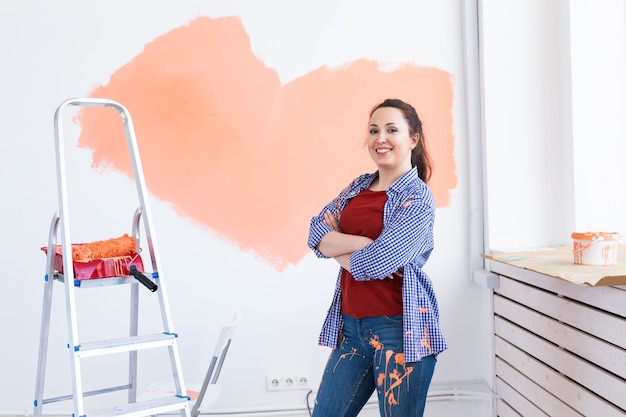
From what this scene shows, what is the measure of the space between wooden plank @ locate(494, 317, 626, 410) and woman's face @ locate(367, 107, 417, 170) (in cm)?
83

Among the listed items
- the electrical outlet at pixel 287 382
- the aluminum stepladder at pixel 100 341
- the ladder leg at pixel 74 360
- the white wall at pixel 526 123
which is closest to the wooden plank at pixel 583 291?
the white wall at pixel 526 123

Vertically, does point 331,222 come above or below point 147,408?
above

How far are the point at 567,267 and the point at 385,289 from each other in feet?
1.98

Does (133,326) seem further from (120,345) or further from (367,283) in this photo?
(367,283)

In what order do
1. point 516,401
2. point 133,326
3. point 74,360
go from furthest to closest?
point 516,401 → point 133,326 → point 74,360

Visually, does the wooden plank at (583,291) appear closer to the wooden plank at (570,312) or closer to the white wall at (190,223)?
the wooden plank at (570,312)

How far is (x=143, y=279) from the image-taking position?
1896 millimetres

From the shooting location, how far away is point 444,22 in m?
2.97

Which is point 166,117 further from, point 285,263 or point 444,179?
point 444,179

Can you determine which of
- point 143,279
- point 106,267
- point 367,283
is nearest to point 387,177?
point 367,283

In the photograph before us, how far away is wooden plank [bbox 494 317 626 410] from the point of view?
1.76m

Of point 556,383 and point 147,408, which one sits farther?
point 556,383

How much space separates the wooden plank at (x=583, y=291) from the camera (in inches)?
68.2

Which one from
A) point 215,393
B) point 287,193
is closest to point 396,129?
point 287,193
